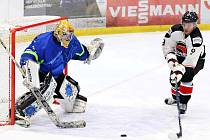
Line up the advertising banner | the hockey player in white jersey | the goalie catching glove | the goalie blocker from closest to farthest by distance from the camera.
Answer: the goalie blocker → the hockey player in white jersey → the goalie catching glove → the advertising banner

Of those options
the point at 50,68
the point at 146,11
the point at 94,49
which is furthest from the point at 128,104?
the point at 146,11

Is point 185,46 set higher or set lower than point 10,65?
higher

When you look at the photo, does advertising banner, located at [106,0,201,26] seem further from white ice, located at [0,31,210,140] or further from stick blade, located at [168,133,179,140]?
stick blade, located at [168,133,179,140]

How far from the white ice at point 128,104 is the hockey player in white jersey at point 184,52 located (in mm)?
232

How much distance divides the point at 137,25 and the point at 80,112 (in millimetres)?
4515

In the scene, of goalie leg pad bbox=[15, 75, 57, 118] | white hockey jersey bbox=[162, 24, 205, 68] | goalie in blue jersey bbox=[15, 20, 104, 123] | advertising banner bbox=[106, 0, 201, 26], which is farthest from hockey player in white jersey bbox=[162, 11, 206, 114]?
advertising banner bbox=[106, 0, 201, 26]

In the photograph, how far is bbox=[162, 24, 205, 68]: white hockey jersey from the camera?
167 inches

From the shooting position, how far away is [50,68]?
4.12m

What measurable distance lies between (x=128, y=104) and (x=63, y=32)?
100 centimetres

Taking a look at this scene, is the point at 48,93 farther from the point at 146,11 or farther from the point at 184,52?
the point at 146,11

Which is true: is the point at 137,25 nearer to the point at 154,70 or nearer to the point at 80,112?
the point at 154,70

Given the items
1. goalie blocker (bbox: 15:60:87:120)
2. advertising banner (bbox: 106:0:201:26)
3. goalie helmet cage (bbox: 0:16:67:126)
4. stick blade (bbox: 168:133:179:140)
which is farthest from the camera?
advertising banner (bbox: 106:0:201:26)

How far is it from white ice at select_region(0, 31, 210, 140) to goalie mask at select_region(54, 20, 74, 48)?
0.56 meters

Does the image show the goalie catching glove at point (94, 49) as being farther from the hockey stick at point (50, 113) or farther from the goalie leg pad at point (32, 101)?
Answer: the hockey stick at point (50, 113)
